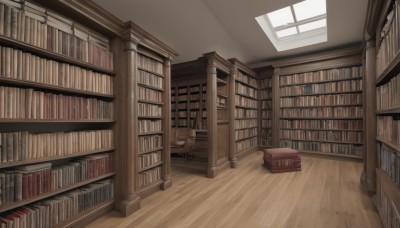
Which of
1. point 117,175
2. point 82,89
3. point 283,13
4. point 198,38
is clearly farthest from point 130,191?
point 283,13

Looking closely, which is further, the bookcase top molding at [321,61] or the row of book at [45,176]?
the bookcase top molding at [321,61]

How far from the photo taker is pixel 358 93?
4.09 metres

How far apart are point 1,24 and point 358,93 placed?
5.62m

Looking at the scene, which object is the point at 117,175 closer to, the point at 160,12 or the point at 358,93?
the point at 160,12

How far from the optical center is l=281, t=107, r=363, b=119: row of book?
13.6ft

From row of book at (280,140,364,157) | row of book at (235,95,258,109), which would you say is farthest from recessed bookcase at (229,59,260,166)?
row of book at (280,140,364,157)

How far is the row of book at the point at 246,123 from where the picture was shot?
4.37 meters

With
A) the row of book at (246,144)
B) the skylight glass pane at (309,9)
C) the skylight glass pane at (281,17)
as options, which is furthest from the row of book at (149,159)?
the skylight glass pane at (309,9)

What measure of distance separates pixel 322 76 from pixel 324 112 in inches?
34.0

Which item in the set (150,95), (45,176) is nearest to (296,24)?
(150,95)

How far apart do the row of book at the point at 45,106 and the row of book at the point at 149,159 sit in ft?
2.33

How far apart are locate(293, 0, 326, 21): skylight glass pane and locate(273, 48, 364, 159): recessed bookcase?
1124mm

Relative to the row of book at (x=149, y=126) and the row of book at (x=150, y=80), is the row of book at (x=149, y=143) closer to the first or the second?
the row of book at (x=149, y=126)

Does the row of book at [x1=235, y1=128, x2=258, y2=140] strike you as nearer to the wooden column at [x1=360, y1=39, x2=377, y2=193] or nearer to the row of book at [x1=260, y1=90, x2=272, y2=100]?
the row of book at [x1=260, y1=90, x2=272, y2=100]
